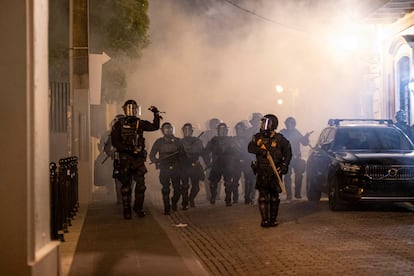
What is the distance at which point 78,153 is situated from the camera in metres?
13.9

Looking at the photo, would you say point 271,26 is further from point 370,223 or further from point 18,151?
point 18,151

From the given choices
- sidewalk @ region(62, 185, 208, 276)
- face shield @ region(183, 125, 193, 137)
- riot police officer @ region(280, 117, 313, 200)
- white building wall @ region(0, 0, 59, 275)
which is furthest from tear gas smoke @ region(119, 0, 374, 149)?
white building wall @ region(0, 0, 59, 275)

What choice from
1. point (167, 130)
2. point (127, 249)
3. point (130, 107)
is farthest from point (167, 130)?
point (127, 249)

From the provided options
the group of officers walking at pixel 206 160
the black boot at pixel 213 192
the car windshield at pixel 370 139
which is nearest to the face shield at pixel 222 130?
the group of officers walking at pixel 206 160

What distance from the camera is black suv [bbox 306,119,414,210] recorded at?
11.8 meters

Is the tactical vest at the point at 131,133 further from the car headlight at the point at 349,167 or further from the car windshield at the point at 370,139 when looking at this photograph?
the car windshield at the point at 370,139

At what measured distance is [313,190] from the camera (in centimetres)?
1400

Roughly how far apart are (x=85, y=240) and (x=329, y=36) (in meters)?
14.6

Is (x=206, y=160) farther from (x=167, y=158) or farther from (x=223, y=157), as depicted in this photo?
(x=167, y=158)

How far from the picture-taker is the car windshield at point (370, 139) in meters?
13.2

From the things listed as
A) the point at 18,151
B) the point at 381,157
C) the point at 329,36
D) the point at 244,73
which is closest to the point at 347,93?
the point at 329,36

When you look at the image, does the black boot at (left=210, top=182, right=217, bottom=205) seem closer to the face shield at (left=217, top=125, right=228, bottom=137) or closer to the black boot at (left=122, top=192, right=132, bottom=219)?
the face shield at (left=217, top=125, right=228, bottom=137)

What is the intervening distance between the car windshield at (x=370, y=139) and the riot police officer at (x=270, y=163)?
3052mm

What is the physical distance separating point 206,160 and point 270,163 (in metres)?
3.81
